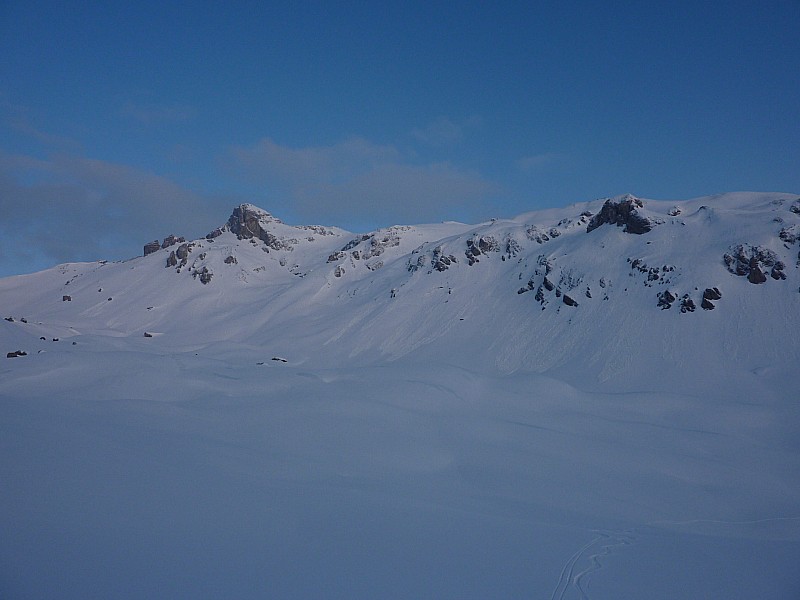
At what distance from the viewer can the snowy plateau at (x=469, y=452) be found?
8.47 m

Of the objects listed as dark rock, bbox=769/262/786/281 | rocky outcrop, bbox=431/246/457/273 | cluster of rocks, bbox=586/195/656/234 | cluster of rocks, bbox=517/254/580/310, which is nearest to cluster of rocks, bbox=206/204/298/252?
rocky outcrop, bbox=431/246/457/273

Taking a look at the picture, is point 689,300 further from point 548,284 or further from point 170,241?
point 170,241

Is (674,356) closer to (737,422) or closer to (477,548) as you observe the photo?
(737,422)

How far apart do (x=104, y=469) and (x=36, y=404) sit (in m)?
9.45

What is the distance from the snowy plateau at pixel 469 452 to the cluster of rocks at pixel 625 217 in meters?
0.47

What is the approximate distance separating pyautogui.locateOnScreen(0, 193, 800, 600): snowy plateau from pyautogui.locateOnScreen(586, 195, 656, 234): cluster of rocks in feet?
1.55

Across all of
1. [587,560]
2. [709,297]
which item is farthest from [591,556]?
[709,297]

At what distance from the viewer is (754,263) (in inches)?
1674

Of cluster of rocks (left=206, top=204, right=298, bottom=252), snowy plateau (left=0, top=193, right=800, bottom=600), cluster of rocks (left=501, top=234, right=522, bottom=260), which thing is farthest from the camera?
cluster of rocks (left=206, top=204, right=298, bottom=252)

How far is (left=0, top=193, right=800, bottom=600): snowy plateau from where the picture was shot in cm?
847

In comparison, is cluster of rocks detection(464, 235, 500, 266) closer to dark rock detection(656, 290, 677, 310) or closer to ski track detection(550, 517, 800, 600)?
dark rock detection(656, 290, 677, 310)

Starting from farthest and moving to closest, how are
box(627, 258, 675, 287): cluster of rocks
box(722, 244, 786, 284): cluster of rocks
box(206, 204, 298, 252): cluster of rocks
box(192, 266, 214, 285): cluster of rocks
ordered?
1. box(206, 204, 298, 252): cluster of rocks
2. box(192, 266, 214, 285): cluster of rocks
3. box(627, 258, 675, 287): cluster of rocks
4. box(722, 244, 786, 284): cluster of rocks

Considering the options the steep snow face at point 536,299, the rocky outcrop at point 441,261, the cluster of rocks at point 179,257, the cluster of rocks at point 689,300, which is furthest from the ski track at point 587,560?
the cluster of rocks at point 179,257

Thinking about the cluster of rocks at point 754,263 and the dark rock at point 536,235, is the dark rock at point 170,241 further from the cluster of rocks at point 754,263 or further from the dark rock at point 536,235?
the cluster of rocks at point 754,263
